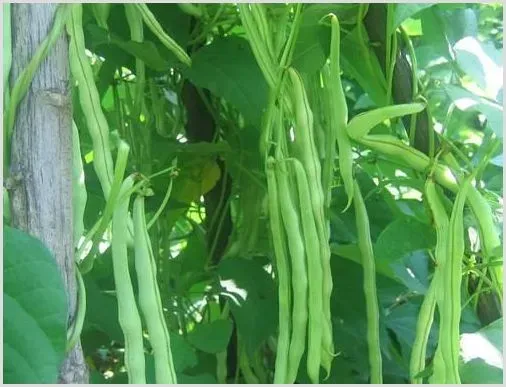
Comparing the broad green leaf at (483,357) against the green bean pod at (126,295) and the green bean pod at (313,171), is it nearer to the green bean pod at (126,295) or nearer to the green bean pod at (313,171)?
the green bean pod at (313,171)

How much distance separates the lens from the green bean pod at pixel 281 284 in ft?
2.14

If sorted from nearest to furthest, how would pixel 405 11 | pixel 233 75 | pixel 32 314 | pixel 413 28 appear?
pixel 32 314 < pixel 405 11 < pixel 233 75 < pixel 413 28

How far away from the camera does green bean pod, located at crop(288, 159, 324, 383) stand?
0.63 metres

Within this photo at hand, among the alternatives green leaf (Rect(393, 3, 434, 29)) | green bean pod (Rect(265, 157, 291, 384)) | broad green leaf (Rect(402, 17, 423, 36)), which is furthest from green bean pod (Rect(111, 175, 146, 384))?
broad green leaf (Rect(402, 17, 423, 36))

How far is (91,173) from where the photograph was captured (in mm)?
886

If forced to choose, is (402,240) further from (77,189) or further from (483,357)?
(77,189)

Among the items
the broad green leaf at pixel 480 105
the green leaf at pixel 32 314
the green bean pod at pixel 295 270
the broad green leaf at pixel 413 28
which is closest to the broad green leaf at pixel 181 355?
the green bean pod at pixel 295 270

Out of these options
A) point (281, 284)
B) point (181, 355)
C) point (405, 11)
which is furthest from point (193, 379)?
point (405, 11)

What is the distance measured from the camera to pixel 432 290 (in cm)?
63

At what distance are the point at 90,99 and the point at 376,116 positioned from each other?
0.72ft

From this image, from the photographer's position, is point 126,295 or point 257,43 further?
point 257,43

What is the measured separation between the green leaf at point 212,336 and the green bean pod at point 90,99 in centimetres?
29

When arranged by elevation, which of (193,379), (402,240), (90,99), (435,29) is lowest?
(193,379)

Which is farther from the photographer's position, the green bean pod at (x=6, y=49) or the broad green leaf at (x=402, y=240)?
the broad green leaf at (x=402, y=240)
